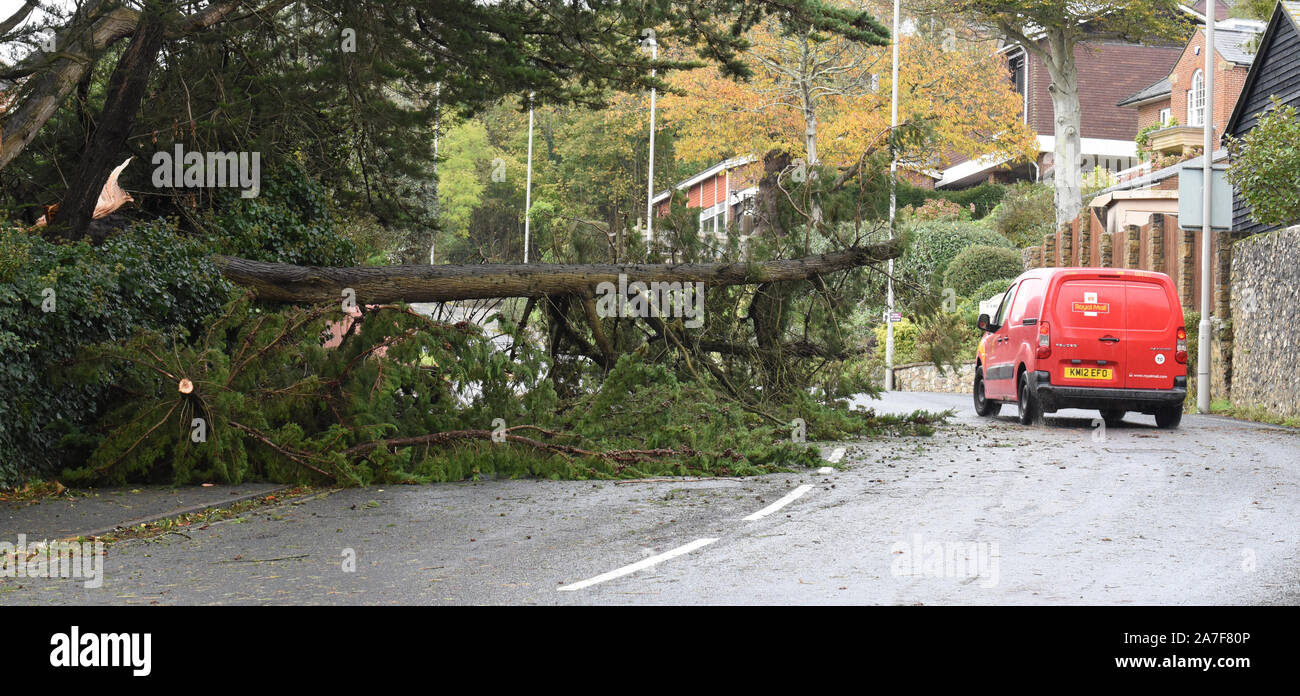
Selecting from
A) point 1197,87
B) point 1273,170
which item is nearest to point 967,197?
point 1197,87

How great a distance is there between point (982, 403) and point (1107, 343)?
4193mm

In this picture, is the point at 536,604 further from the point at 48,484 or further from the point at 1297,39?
the point at 1297,39

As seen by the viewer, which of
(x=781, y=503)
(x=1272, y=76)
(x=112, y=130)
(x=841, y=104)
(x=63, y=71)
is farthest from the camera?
(x=841, y=104)

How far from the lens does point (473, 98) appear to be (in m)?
16.8

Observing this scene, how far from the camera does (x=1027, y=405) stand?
18.6m

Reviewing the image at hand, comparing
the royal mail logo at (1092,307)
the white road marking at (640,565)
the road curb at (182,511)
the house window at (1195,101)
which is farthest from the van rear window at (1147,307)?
the house window at (1195,101)

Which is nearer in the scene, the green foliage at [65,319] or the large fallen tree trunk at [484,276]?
the green foliage at [65,319]

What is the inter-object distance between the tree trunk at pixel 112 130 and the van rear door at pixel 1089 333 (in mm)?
11648

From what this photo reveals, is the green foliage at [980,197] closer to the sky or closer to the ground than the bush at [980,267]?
closer to the sky

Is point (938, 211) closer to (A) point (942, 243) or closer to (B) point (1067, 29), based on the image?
(A) point (942, 243)

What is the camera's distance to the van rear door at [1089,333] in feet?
57.4

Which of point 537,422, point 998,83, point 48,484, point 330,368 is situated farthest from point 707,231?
point 998,83

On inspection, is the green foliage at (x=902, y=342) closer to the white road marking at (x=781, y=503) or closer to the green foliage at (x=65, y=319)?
the white road marking at (x=781, y=503)
